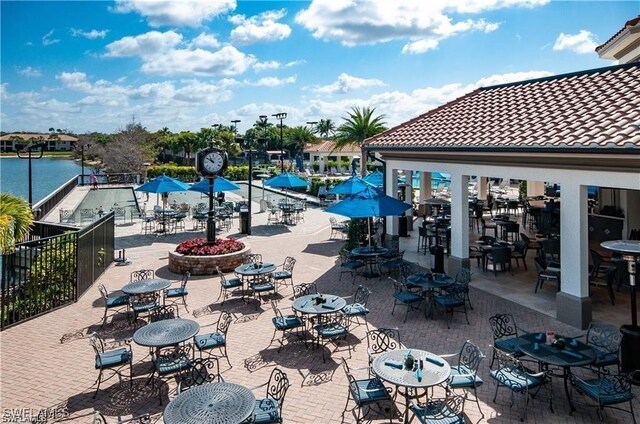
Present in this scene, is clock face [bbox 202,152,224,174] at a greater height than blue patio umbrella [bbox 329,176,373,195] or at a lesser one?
greater

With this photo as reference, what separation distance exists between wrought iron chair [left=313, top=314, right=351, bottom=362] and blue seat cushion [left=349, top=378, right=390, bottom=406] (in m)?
1.90

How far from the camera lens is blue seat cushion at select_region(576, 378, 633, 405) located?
5.94 m

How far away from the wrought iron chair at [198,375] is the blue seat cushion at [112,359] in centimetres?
98

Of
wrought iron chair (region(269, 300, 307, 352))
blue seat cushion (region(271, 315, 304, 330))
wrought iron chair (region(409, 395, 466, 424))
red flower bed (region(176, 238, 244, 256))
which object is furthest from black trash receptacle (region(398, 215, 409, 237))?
wrought iron chair (region(409, 395, 466, 424))

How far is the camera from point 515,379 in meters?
6.52

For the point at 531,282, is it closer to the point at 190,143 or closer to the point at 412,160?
the point at 412,160

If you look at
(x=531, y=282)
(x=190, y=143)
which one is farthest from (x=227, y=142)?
(x=531, y=282)

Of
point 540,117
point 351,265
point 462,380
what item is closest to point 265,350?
point 462,380

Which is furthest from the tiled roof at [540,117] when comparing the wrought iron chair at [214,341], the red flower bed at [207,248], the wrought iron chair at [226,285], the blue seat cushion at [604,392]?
the wrought iron chair at [214,341]

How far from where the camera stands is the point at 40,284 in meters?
11.5

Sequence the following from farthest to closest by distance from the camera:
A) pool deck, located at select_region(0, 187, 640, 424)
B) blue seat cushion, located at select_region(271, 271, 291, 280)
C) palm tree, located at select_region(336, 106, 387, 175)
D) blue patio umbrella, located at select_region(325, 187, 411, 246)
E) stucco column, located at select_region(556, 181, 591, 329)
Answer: palm tree, located at select_region(336, 106, 387, 175)
blue patio umbrella, located at select_region(325, 187, 411, 246)
blue seat cushion, located at select_region(271, 271, 291, 280)
stucco column, located at select_region(556, 181, 591, 329)
pool deck, located at select_region(0, 187, 640, 424)

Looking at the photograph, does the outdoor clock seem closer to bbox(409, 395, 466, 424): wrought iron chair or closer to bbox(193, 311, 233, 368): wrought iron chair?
bbox(193, 311, 233, 368): wrought iron chair

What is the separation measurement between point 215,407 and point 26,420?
3418mm

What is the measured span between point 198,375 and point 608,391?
6330mm
